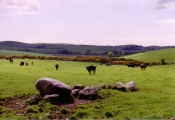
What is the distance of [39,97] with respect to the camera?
910 inches

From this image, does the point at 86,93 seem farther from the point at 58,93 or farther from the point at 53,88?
the point at 53,88

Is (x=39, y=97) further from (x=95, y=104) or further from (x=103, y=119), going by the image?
(x=103, y=119)

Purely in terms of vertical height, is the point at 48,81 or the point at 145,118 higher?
the point at 48,81

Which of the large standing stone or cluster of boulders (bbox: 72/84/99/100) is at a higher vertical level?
the large standing stone

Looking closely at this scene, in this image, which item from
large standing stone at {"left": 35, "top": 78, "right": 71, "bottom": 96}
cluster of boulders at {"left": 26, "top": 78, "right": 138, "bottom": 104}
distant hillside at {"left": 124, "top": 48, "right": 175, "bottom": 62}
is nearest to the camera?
cluster of boulders at {"left": 26, "top": 78, "right": 138, "bottom": 104}

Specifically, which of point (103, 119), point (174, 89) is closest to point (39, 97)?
point (103, 119)

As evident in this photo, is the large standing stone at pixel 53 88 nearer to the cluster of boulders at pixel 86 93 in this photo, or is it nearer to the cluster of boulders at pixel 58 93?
the cluster of boulders at pixel 58 93

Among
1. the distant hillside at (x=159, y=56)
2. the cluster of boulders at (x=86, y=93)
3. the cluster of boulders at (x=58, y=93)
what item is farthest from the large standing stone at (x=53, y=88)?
the distant hillside at (x=159, y=56)

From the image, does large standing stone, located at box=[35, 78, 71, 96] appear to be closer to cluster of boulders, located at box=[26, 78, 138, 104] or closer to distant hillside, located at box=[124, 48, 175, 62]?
cluster of boulders, located at box=[26, 78, 138, 104]

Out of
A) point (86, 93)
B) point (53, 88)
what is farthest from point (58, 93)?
point (86, 93)

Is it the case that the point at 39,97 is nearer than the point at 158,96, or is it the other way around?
the point at 39,97

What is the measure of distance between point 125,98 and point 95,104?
10.7 ft

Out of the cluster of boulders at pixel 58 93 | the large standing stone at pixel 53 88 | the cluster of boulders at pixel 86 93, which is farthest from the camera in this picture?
the cluster of boulders at pixel 86 93

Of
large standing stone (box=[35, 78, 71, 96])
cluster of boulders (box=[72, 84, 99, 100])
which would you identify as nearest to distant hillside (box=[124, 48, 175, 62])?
cluster of boulders (box=[72, 84, 99, 100])
